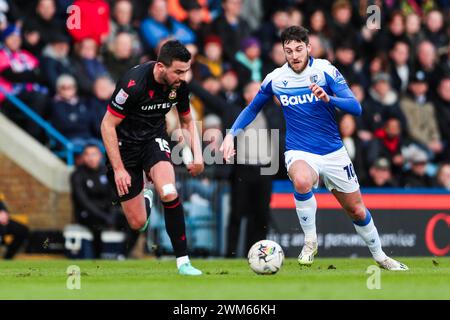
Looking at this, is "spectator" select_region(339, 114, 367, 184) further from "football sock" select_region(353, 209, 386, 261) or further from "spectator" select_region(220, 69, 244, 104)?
"football sock" select_region(353, 209, 386, 261)

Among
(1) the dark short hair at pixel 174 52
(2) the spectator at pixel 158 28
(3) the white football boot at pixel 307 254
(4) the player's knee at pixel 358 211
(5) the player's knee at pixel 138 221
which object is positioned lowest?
(3) the white football boot at pixel 307 254

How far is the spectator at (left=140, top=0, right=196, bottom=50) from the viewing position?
66.6 feet

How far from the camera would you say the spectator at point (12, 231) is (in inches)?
679

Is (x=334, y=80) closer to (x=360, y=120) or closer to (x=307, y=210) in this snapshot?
(x=307, y=210)

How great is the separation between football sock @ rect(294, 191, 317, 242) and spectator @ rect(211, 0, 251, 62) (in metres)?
8.68

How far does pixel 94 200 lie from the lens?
60.2ft

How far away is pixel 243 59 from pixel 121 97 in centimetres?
886

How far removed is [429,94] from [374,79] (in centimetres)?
173

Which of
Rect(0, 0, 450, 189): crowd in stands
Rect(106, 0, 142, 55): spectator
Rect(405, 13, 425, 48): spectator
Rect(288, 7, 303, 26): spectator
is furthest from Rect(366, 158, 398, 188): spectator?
Rect(405, 13, 425, 48): spectator

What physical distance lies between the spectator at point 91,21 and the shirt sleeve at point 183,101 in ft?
24.2

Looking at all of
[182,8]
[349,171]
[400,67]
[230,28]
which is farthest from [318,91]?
[400,67]

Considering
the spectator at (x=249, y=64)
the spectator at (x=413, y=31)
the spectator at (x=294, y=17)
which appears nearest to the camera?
the spectator at (x=249, y=64)

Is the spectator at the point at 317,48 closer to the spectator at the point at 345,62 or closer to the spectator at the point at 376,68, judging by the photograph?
the spectator at the point at 345,62

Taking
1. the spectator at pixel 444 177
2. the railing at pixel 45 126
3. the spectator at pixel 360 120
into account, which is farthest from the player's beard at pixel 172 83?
the spectator at pixel 444 177
